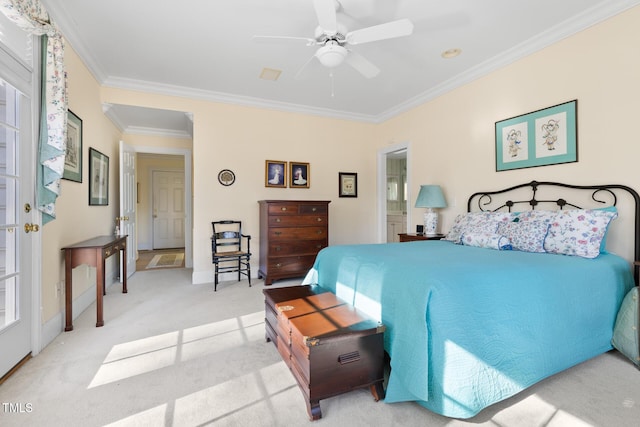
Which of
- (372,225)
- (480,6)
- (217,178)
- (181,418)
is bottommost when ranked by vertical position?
(181,418)

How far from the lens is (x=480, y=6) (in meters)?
2.47

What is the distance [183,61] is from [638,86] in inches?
166

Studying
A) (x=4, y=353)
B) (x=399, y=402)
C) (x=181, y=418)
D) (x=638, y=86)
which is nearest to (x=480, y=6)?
(x=638, y=86)

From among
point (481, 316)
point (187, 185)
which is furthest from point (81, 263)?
point (481, 316)

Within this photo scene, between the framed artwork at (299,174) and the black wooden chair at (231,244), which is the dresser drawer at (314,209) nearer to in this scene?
the framed artwork at (299,174)

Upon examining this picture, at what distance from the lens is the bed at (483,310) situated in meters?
1.45

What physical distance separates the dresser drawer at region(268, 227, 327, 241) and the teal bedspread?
216cm

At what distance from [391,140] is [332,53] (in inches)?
113

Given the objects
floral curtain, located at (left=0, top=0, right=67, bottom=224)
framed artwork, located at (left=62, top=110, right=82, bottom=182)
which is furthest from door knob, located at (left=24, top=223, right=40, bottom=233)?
framed artwork, located at (left=62, top=110, right=82, bottom=182)

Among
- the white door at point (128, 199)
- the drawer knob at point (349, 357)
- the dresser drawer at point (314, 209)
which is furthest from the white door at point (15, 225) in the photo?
the dresser drawer at point (314, 209)

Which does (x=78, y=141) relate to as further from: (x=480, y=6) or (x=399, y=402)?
(x=480, y=6)

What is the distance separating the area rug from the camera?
5770mm

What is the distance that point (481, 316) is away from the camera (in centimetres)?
152

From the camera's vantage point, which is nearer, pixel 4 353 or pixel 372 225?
pixel 4 353
